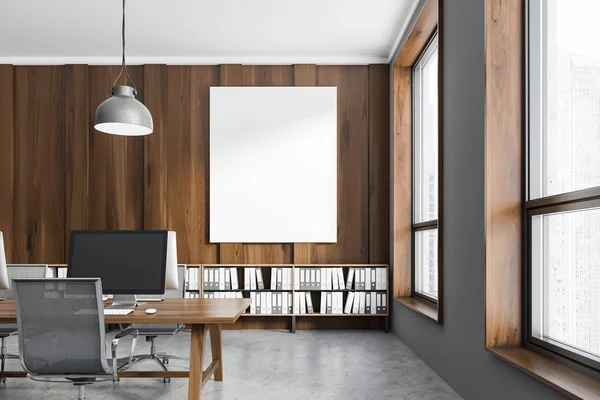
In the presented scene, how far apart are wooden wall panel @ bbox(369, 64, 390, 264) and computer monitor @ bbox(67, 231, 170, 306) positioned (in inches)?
144

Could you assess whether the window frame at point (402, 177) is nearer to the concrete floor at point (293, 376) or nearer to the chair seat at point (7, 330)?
the concrete floor at point (293, 376)

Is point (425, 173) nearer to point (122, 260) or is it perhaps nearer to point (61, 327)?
point (122, 260)

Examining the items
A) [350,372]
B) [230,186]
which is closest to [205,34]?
[230,186]

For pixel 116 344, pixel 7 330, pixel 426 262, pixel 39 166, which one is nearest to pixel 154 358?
pixel 7 330

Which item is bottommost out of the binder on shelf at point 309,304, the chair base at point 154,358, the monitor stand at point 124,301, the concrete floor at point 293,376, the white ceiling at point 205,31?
the concrete floor at point 293,376

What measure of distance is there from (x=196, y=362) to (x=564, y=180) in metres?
2.44

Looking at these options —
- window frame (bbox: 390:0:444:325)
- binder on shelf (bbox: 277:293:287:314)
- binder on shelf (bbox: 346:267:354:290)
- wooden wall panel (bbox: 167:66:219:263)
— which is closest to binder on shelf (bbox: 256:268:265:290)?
binder on shelf (bbox: 277:293:287:314)

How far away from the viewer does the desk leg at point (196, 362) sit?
3.52 m

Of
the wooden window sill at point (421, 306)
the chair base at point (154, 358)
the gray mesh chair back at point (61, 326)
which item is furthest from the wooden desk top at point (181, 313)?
the wooden window sill at point (421, 306)

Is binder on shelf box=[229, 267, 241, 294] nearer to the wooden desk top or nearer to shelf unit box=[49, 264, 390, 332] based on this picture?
shelf unit box=[49, 264, 390, 332]

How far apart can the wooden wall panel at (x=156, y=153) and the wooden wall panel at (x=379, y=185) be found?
2.58 meters

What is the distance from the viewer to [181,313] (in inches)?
140

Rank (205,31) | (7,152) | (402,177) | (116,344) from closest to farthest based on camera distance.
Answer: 1. (116,344)
2. (205,31)
3. (402,177)
4. (7,152)

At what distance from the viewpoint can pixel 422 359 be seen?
5.22 m
